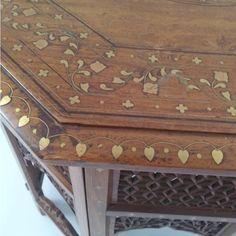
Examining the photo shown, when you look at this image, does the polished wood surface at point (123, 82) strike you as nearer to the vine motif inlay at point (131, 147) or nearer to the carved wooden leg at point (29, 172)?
the vine motif inlay at point (131, 147)

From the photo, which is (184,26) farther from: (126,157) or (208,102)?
(126,157)

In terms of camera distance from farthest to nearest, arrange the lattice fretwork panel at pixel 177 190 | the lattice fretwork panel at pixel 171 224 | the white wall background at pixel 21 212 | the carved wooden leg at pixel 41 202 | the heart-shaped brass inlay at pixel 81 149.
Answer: the white wall background at pixel 21 212
the carved wooden leg at pixel 41 202
the lattice fretwork panel at pixel 171 224
the lattice fretwork panel at pixel 177 190
the heart-shaped brass inlay at pixel 81 149

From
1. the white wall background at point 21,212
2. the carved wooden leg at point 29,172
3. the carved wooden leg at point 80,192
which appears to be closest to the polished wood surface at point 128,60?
the carved wooden leg at point 80,192

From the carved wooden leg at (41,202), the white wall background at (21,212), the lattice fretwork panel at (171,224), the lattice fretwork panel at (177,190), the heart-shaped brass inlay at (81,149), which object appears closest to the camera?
the heart-shaped brass inlay at (81,149)

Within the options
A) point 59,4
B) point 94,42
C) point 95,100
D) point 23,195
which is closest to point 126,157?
point 95,100

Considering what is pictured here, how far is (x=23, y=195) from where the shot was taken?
1261 mm

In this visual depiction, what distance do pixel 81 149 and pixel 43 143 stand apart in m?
0.05

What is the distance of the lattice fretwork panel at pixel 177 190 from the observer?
605 mm

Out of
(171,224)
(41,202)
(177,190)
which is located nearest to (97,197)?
(177,190)

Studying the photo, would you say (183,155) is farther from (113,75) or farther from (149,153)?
(113,75)

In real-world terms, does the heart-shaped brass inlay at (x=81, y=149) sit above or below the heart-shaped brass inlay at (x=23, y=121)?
below

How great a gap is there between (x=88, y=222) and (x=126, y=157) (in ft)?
1.19

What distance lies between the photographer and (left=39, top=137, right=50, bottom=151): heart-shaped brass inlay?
47 centimetres

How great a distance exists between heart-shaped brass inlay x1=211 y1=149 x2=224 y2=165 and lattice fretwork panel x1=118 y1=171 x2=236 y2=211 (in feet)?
0.40
